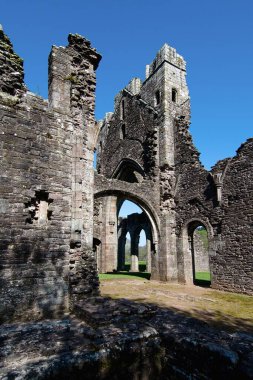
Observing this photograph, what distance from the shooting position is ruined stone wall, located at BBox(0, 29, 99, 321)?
17.3 feet

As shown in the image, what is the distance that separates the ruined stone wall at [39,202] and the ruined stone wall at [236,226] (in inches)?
247

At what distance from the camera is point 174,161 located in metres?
14.1

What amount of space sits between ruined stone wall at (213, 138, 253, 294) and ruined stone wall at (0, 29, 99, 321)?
6278mm

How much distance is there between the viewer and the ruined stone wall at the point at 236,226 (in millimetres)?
9969

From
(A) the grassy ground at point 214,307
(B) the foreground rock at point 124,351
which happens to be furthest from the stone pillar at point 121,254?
(B) the foreground rock at point 124,351

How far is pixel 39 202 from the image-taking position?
5.89 m

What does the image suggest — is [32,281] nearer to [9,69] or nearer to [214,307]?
[9,69]

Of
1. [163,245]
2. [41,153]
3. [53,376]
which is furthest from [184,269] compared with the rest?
[53,376]

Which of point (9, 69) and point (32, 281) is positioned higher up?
point (9, 69)

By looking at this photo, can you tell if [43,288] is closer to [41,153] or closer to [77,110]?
[41,153]

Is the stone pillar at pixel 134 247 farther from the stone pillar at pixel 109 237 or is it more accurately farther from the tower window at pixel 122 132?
the tower window at pixel 122 132

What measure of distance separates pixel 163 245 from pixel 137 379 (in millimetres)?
10202

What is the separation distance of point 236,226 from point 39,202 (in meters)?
7.73

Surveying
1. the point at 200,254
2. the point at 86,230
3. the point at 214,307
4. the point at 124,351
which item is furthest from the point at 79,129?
the point at 200,254
